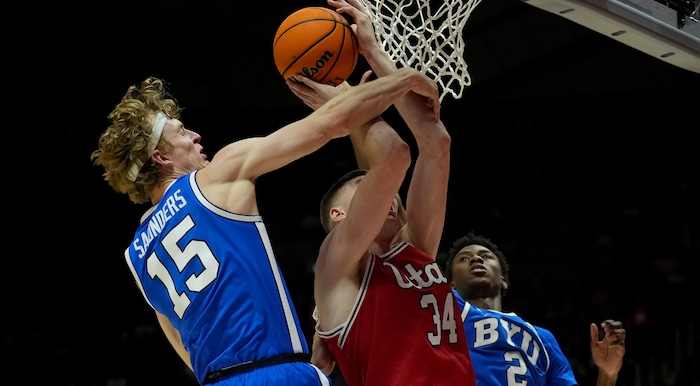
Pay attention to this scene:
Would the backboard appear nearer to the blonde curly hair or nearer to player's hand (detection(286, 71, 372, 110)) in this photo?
player's hand (detection(286, 71, 372, 110))

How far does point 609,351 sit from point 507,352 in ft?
1.80

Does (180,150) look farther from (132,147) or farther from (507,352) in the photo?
(507,352)

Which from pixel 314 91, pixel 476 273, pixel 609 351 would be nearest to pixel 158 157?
pixel 314 91

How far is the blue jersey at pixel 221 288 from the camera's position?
288 centimetres

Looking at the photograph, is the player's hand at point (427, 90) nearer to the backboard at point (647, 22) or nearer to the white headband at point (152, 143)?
the backboard at point (647, 22)

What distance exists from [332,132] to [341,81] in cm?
53

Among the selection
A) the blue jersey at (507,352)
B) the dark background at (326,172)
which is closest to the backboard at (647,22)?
the blue jersey at (507,352)

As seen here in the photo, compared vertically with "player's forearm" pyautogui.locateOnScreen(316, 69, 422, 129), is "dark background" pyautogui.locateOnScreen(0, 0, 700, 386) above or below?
below

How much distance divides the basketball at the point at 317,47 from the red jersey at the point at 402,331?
744 mm

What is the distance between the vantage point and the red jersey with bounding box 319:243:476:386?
10.7 ft

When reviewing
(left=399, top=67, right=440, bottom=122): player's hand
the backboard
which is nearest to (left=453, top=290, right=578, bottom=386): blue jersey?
(left=399, top=67, right=440, bottom=122): player's hand

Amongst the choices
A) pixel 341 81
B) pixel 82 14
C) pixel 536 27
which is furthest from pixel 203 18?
pixel 341 81

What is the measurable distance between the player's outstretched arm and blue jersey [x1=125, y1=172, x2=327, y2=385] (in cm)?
236

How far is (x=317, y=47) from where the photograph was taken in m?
3.38
